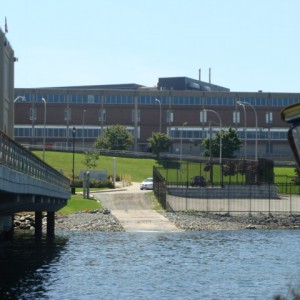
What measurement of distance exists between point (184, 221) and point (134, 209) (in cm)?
1067

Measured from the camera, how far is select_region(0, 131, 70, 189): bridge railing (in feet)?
94.4

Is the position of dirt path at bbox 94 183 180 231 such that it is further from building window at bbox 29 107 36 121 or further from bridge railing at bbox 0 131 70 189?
building window at bbox 29 107 36 121

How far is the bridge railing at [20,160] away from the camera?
28.8 meters

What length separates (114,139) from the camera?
160500 millimetres

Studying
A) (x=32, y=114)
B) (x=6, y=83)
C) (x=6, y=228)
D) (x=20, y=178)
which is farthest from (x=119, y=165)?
(x=20, y=178)

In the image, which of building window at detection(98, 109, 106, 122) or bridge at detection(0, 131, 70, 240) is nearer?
bridge at detection(0, 131, 70, 240)

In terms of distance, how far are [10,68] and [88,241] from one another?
13513mm

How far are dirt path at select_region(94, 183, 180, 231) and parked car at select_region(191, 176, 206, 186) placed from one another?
5430 millimetres

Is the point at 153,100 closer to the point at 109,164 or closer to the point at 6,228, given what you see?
the point at 109,164

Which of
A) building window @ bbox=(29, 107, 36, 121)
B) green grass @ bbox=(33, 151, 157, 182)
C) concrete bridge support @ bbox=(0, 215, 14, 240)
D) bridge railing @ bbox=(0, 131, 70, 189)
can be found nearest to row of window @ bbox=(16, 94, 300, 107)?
building window @ bbox=(29, 107, 36, 121)

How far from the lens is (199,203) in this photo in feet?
307

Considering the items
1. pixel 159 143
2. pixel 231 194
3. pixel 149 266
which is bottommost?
pixel 149 266

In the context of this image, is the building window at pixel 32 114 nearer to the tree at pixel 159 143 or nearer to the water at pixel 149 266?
the tree at pixel 159 143

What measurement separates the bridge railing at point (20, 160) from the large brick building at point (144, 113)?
124 meters
